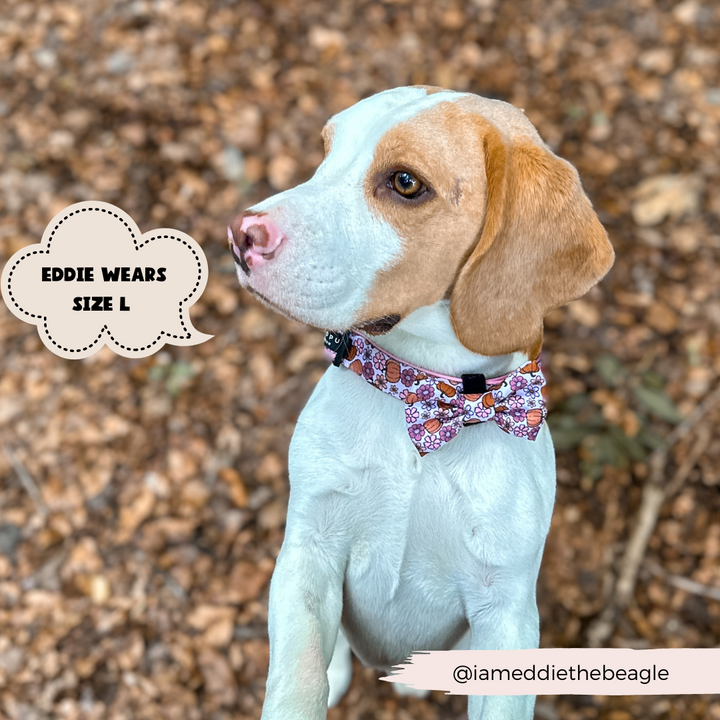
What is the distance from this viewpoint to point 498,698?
201cm

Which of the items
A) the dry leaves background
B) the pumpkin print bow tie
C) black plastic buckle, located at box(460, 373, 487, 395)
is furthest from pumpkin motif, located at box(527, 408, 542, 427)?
the dry leaves background

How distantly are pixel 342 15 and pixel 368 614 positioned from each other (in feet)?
14.3

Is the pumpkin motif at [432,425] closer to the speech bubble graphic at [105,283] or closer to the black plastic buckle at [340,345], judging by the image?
the black plastic buckle at [340,345]

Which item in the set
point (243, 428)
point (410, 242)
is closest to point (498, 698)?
point (410, 242)

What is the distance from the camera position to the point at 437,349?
201cm

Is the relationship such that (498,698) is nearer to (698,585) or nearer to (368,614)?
(368,614)

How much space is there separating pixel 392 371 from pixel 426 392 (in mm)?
111

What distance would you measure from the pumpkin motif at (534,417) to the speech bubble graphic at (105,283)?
997 mm

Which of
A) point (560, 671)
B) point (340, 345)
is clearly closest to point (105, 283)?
point (340, 345)

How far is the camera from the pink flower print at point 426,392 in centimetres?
194

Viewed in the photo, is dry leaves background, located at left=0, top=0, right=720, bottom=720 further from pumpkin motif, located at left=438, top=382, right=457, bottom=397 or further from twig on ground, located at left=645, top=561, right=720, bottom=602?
pumpkin motif, located at left=438, top=382, right=457, bottom=397

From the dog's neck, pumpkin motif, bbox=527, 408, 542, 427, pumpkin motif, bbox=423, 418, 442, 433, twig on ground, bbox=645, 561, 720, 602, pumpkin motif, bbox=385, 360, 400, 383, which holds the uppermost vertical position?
the dog's neck

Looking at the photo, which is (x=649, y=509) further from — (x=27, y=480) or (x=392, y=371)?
(x=27, y=480)

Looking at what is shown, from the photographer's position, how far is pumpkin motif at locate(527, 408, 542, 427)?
6.45 feet
